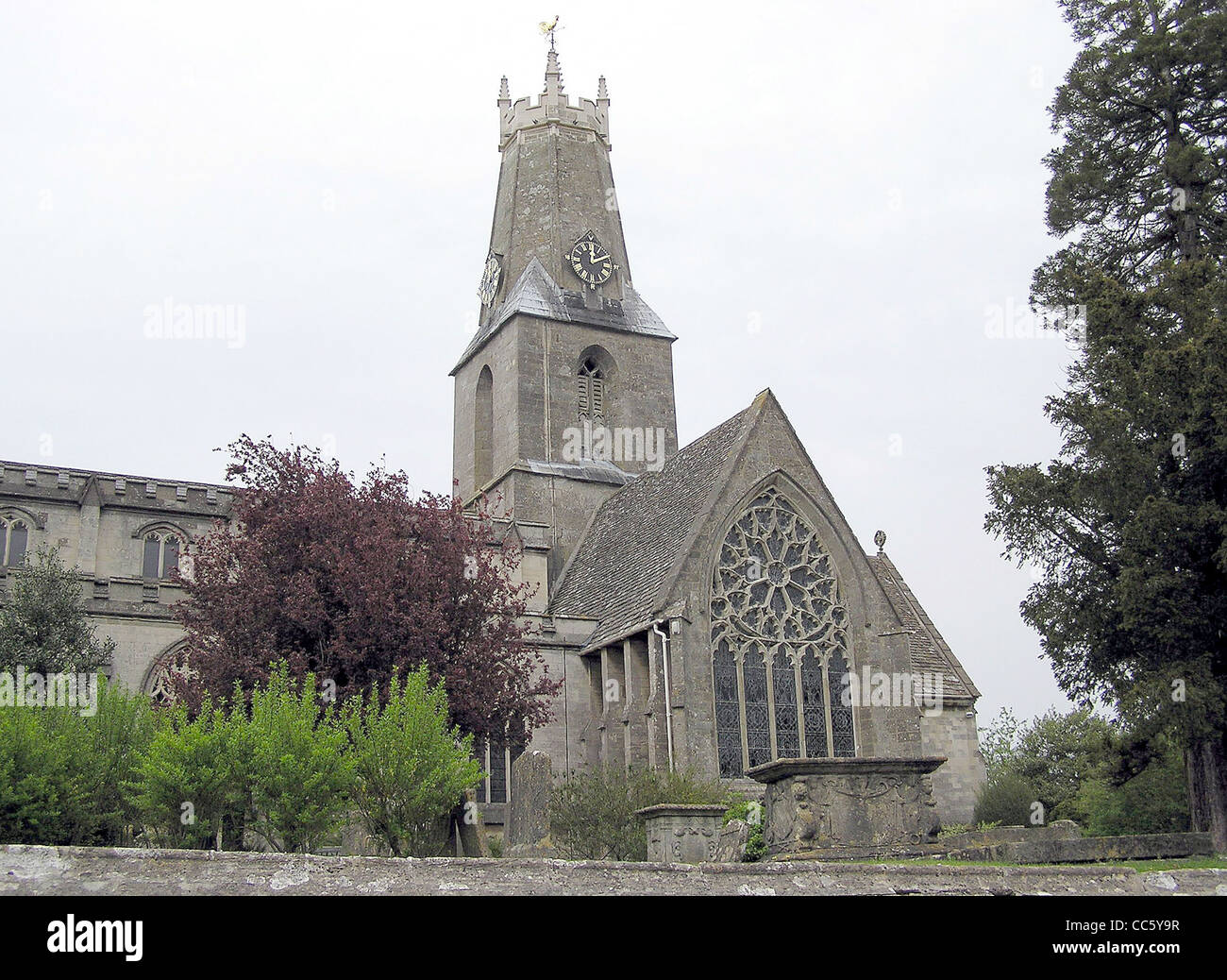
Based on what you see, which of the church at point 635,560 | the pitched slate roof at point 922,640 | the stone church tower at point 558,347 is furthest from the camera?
the stone church tower at point 558,347

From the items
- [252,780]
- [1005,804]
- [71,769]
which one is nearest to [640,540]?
[1005,804]

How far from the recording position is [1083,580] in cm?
2150

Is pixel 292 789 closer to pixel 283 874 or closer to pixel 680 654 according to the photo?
pixel 283 874

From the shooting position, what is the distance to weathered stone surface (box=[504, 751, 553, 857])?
793 inches

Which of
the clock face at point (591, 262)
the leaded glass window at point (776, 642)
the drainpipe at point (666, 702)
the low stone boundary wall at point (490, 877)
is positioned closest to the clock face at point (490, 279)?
the clock face at point (591, 262)

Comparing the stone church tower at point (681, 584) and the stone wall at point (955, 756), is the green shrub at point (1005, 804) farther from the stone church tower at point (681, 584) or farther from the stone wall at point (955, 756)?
the stone church tower at point (681, 584)

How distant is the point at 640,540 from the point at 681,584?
195 inches

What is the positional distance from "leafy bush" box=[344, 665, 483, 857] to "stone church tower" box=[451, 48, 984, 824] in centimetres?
844

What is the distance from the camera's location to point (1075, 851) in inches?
617

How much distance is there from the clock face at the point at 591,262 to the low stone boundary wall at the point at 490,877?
1409 inches

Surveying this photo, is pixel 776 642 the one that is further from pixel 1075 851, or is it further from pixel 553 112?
pixel 553 112

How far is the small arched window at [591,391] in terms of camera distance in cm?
4325

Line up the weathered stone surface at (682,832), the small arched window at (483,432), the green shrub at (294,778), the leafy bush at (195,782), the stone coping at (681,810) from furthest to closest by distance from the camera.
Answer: the small arched window at (483,432)
the stone coping at (681,810)
the weathered stone surface at (682,832)
the leafy bush at (195,782)
the green shrub at (294,778)

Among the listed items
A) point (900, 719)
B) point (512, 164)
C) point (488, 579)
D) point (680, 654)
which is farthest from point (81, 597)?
point (512, 164)
